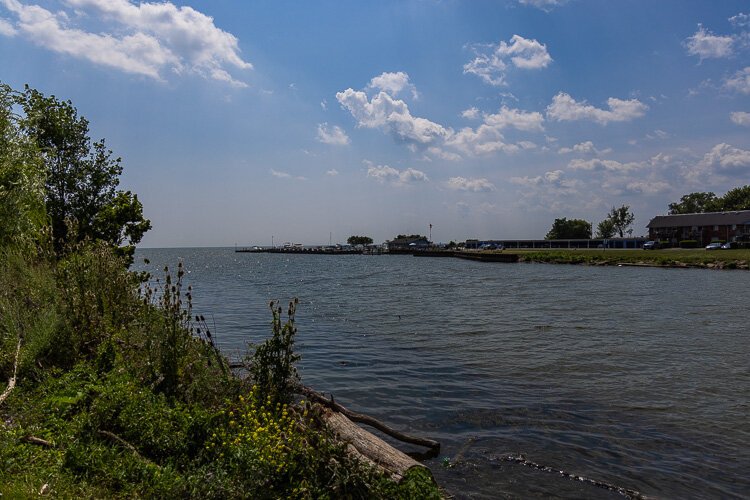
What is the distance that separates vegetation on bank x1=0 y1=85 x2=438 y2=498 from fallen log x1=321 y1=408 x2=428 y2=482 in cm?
42

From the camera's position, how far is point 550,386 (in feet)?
43.6

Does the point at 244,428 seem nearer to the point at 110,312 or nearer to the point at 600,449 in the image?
the point at 110,312

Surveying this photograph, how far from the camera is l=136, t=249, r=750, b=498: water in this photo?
841 cm

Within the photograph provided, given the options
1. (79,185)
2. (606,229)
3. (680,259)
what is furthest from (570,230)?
(79,185)

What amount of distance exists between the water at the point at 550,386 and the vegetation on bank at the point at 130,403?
3058 millimetres

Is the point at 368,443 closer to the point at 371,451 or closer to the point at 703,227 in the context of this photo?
the point at 371,451

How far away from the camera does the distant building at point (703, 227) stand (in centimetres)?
10444

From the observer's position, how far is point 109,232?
2067 centimetres

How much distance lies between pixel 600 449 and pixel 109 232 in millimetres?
19370

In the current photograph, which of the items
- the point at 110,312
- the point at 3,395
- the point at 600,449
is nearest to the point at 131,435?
the point at 3,395

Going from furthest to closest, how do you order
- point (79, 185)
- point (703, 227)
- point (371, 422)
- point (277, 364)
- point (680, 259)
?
point (703, 227) < point (680, 259) < point (79, 185) < point (371, 422) < point (277, 364)

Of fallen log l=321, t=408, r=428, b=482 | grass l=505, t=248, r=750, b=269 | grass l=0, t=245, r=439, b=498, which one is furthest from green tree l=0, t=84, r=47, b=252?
grass l=505, t=248, r=750, b=269

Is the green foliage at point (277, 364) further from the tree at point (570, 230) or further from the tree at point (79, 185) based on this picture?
the tree at point (570, 230)

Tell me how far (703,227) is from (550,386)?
390ft
